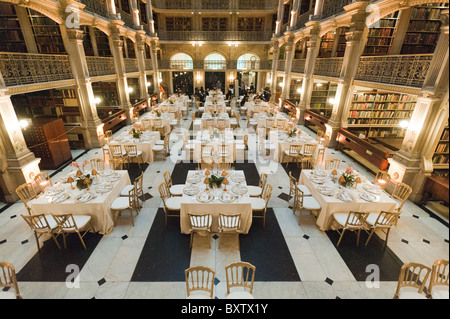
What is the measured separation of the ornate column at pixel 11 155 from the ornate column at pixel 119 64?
6795mm

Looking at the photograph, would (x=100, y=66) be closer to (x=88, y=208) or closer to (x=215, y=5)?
(x=88, y=208)

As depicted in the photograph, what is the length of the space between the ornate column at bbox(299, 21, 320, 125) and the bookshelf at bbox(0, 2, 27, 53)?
11898mm

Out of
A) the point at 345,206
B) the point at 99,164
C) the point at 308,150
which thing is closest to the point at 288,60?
the point at 308,150

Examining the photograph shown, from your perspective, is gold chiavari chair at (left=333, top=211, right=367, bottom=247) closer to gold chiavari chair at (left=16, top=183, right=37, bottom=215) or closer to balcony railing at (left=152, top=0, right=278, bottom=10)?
gold chiavari chair at (left=16, top=183, right=37, bottom=215)

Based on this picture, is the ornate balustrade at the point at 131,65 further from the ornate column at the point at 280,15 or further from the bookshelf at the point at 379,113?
the bookshelf at the point at 379,113

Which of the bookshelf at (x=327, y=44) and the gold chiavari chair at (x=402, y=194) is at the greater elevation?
the bookshelf at (x=327, y=44)

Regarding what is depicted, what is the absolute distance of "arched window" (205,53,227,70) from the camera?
826 inches

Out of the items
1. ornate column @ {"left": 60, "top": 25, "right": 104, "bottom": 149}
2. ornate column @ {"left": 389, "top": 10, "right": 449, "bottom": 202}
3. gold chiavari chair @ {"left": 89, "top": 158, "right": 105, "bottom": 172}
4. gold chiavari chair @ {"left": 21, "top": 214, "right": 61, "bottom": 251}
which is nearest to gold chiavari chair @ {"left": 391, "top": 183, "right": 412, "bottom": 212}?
ornate column @ {"left": 389, "top": 10, "right": 449, "bottom": 202}

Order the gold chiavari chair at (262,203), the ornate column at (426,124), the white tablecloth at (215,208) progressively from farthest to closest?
the ornate column at (426,124) < the gold chiavari chair at (262,203) < the white tablecloth at (215,208)

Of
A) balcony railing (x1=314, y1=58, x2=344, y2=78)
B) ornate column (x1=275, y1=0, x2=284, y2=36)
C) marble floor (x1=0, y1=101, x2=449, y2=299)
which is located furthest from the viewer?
ornate column (x1=275, y1=0, x2=284, y2=36)

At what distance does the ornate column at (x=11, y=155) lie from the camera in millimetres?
5404

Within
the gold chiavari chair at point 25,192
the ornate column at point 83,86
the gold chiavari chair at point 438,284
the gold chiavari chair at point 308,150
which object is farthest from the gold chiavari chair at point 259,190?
the ornate column at point 83,86

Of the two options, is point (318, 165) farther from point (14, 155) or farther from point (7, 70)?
point (7, 70)
